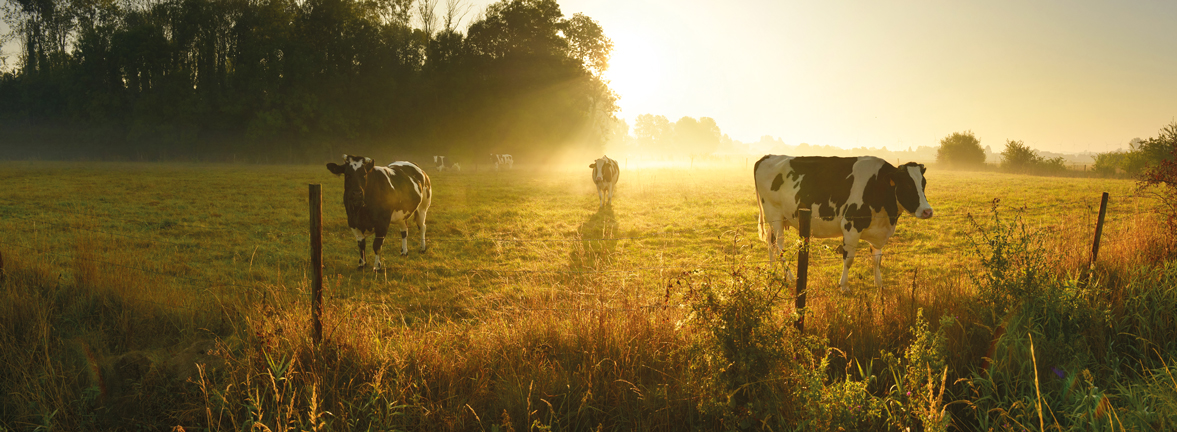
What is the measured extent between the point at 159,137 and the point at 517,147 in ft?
82.8

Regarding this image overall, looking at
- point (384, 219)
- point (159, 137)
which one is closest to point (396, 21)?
point (159, 137)

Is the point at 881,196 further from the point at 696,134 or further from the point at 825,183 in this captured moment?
the point at 696,134

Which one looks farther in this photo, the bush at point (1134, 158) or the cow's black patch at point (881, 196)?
the bush at point (1134, 158)

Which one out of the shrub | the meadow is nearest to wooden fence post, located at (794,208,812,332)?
the meadow

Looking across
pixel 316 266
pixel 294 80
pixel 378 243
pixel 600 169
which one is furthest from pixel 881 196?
pixel 294 80

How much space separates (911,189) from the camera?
6.18 m

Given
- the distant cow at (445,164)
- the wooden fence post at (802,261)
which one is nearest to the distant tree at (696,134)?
the distant cow at (445,164)

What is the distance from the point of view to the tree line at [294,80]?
3675cm

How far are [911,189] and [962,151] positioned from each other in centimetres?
5597

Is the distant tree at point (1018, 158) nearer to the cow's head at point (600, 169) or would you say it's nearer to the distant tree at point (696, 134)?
the cow's head at point (600, 169)

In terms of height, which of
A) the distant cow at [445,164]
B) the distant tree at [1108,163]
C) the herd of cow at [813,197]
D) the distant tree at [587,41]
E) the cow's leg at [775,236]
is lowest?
the cow's leg at [775,236]

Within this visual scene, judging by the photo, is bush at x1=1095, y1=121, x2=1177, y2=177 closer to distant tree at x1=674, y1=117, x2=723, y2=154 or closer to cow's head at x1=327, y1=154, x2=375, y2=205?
cow's head at x1=327, y1=154, x2=375, y2=205

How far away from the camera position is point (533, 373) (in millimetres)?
3203

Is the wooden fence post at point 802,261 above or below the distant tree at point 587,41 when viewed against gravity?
below
